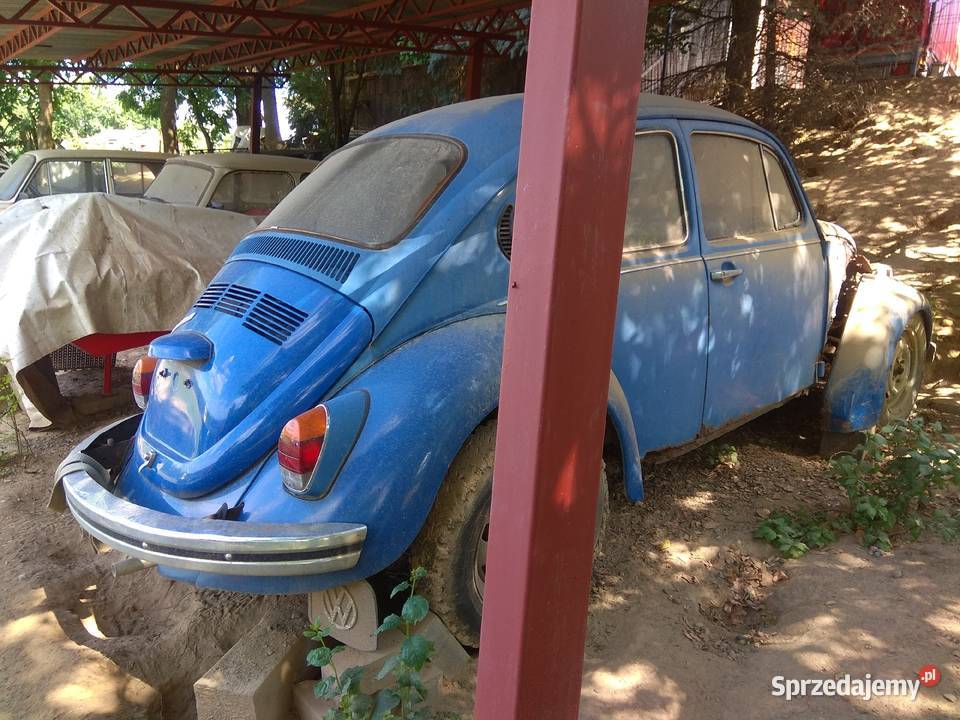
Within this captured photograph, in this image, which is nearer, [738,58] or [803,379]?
[803,379]

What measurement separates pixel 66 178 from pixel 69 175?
47 mm

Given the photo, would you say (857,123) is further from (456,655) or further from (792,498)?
(456,655)

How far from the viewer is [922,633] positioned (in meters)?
2.75

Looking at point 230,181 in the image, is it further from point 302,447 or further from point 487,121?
point 302,447

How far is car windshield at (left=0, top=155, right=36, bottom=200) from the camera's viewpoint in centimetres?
811

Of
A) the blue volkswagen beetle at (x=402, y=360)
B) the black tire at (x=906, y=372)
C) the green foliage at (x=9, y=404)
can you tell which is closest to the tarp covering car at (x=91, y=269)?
the green foliage at (x=9, y=404)

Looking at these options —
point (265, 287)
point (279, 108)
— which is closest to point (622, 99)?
point (265, 287)

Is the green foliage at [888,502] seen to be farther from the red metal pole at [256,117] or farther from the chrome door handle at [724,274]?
the red metal pole at [256,117]

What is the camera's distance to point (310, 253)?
3020 mm

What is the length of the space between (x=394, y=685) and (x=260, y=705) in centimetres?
46

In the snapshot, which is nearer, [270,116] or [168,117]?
[168,117]

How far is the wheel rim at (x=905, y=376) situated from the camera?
4820mm

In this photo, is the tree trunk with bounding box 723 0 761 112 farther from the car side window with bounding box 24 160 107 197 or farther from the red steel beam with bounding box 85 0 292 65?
the car side window with bounding box 24 160 107 197

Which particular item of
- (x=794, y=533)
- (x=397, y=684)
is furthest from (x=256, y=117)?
(x=397, y=684)
